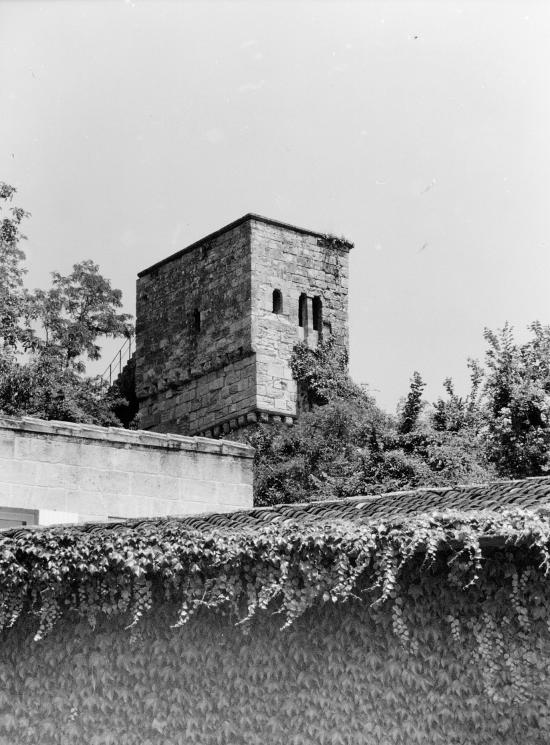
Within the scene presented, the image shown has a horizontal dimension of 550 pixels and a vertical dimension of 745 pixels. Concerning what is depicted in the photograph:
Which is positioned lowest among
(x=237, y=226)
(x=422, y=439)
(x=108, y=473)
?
(x=108, y=473)

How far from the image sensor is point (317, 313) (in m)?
35.2

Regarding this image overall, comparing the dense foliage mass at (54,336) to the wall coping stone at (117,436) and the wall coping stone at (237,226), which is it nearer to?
the wall coping stone at (237,226)

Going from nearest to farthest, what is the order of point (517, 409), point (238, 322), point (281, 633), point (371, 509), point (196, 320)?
point (371, 509)
point (281, 633)
point (517, 409)
point (238, 322)
point (196, 320)

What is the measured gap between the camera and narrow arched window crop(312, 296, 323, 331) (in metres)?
35.0

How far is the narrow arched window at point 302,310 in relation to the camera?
34.9 metres

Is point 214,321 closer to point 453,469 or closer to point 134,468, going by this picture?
point 453,469

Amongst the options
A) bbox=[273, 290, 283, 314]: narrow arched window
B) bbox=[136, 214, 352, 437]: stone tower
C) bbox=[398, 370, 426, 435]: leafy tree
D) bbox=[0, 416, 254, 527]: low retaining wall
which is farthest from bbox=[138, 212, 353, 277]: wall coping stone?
bbox=[0, 416, 254, 527]: low retaining wall

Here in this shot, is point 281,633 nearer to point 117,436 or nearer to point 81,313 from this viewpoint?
point 117,436

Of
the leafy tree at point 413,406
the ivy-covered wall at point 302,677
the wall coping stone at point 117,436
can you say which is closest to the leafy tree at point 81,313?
the leafy tree at point 413,406

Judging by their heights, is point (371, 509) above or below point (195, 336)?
below

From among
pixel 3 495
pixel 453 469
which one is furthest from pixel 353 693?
pixel 453 469

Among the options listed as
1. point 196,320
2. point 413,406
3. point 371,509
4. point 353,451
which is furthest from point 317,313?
point 371,509

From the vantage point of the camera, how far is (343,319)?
35375 millimetres

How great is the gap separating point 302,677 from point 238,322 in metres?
24.9
